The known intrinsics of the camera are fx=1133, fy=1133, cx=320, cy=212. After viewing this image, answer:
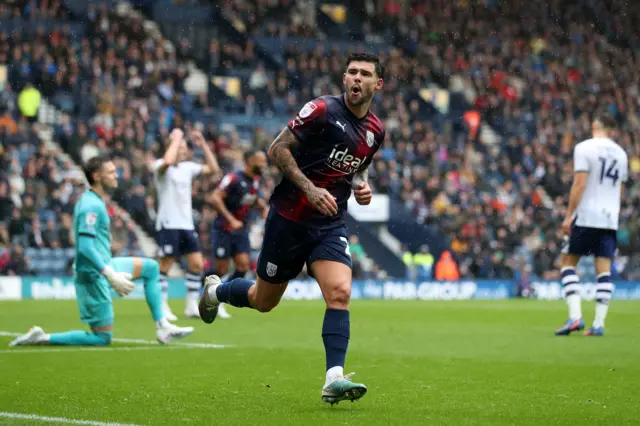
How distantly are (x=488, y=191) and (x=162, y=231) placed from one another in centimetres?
1973

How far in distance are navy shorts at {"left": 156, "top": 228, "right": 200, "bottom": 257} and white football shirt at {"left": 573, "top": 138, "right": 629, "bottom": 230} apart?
5.67 meters

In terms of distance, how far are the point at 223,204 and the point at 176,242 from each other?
0.87 m

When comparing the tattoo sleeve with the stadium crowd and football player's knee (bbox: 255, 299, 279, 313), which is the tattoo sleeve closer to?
football player's knee (bbox: 255, 299, 279, 313)

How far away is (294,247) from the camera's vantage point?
7.82 m

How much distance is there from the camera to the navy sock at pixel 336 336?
23.8 feet

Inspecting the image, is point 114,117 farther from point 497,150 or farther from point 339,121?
point 339,121

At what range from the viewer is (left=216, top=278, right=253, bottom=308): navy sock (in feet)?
27.7

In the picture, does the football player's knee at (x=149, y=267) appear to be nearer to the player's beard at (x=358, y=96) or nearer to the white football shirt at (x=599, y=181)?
the player's beard at (x=358, y=96)

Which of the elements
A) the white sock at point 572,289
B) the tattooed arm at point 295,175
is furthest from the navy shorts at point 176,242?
the tattooed arm at point 295,175

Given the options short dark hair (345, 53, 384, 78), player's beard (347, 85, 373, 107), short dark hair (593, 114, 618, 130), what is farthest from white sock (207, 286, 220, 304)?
short dark hair (593, 114, 618, 130)

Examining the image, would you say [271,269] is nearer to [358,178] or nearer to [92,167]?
[358,178]

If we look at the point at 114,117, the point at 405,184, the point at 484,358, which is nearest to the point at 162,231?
the point at 484,358

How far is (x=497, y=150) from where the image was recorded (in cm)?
3750

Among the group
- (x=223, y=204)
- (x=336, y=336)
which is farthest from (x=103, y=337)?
(x=223, y=204)
